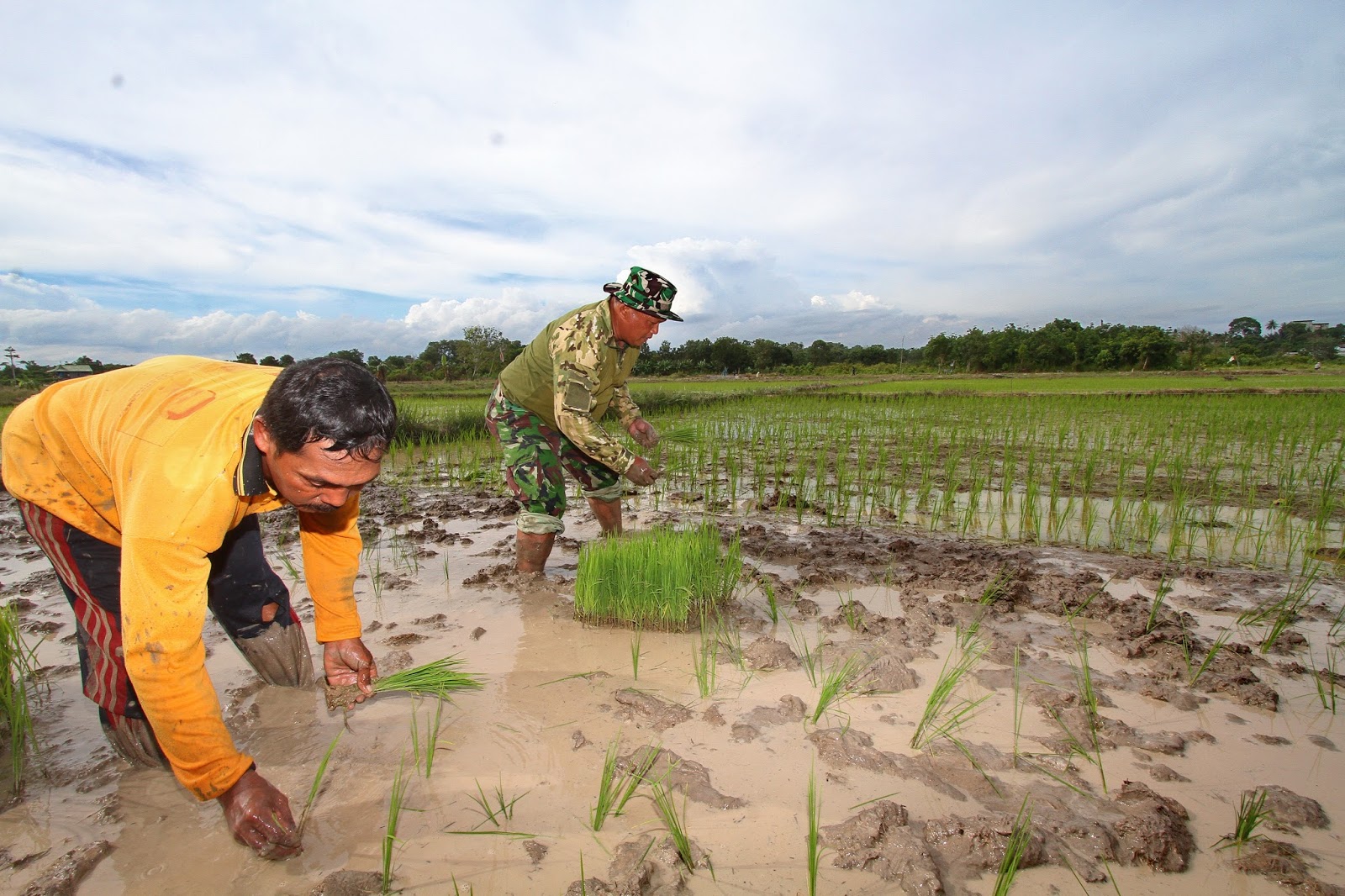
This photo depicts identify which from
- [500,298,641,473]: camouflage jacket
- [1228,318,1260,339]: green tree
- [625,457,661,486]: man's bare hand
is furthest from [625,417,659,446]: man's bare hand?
[1228,318,1260,339]: green tree

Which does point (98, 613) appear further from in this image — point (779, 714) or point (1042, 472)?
point (1042, 472)

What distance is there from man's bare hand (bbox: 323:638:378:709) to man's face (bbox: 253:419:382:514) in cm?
68

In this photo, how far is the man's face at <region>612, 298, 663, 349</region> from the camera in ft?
9.06

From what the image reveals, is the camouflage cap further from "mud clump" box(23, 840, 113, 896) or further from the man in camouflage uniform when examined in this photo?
"mud clump" box(23, 840, 113, 896)

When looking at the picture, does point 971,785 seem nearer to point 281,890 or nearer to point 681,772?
point 681,772

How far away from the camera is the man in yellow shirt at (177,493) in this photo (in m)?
1.12

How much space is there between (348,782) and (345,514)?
0.68m

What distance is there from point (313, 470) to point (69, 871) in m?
1.03

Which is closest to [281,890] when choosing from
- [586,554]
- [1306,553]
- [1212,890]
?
[586,554]

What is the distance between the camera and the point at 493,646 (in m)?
2.47

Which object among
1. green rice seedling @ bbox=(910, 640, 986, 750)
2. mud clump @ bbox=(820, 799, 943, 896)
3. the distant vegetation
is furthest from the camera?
the distant vegetation

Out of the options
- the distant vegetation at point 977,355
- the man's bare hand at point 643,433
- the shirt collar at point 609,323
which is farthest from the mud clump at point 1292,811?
the distant vegetation at point 977,355

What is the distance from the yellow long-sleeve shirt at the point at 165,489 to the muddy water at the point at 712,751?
0.47m

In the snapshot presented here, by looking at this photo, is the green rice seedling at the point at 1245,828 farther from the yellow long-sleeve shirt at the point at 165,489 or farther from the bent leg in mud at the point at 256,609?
the bent leg in mud at the point at 256,609
